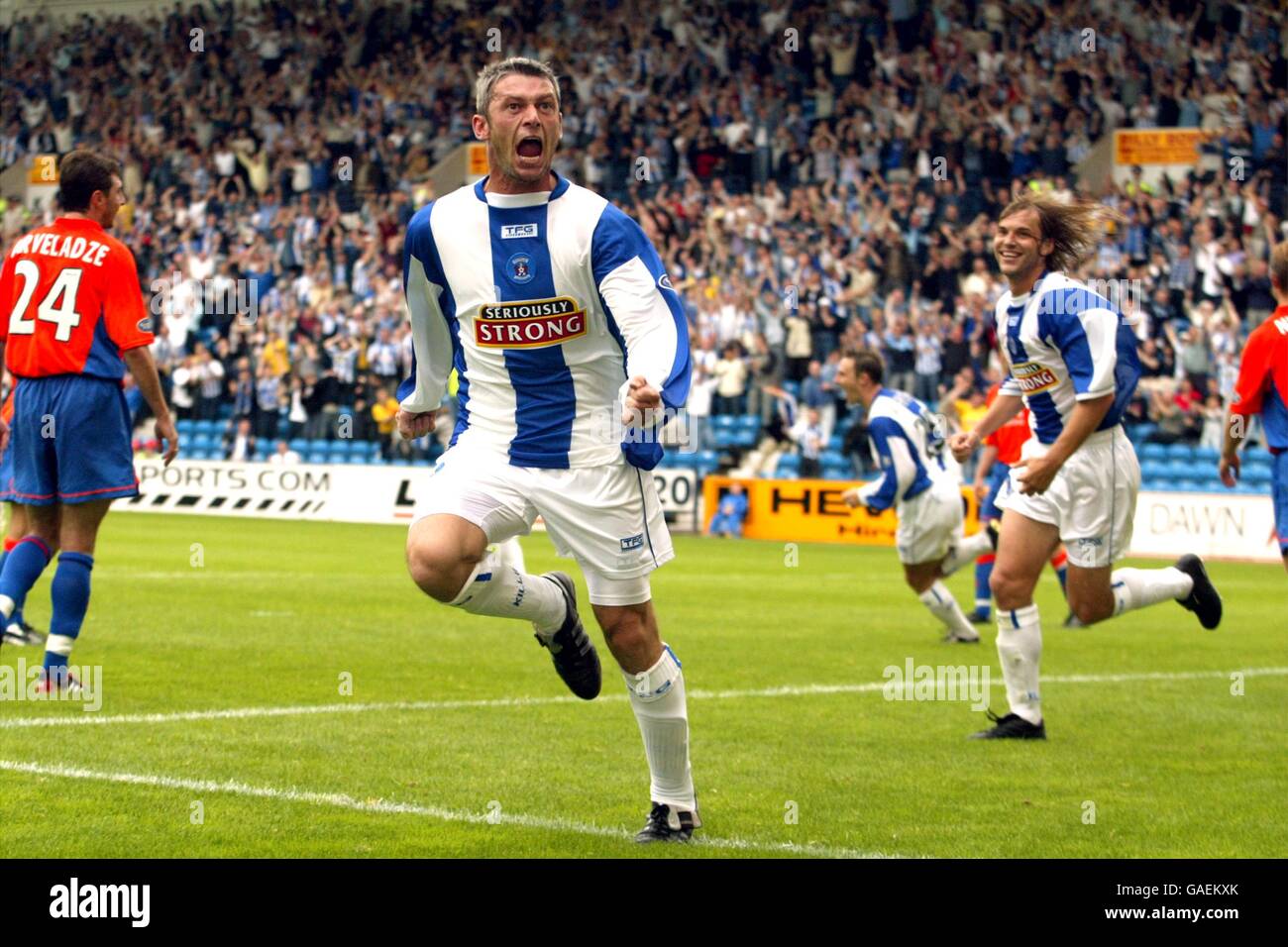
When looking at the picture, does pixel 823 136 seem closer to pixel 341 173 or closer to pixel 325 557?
pixel 341 173

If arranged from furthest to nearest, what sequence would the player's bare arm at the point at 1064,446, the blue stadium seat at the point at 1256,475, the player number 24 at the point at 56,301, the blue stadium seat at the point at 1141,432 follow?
the blue stadium seat at the point at 1141,432, the blue stadium seat at the point at 1256,475, the player number 24 at the point at 56,301, the player's bare arm at the point at 1064,446

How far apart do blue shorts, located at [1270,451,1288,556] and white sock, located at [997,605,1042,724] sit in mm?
1137

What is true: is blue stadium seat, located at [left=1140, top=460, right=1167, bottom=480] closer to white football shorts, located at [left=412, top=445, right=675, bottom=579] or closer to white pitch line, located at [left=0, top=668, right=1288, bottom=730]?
white pitch line, located at [left=0, top=668, right=1288, bottom=730]

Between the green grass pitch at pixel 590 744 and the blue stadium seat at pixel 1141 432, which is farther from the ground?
the blue stadium seat at pixel 1141 432

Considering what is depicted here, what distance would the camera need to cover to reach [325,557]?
63.9 ft

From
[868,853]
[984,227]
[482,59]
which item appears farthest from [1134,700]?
A: [482,59]

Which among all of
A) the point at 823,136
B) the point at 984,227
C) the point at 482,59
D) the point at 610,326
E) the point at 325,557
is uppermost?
the point at 482,59

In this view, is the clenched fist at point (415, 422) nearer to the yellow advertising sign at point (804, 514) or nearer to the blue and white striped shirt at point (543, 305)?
the blue and white striped shirt at point (543, 305)

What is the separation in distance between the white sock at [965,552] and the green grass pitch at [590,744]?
0.56 m

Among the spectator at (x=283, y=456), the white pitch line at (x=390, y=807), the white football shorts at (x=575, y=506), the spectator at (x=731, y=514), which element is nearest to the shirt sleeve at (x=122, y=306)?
the white pitch line at (x=390, y=807)

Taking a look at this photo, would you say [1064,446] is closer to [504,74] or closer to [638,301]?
[638,301]
